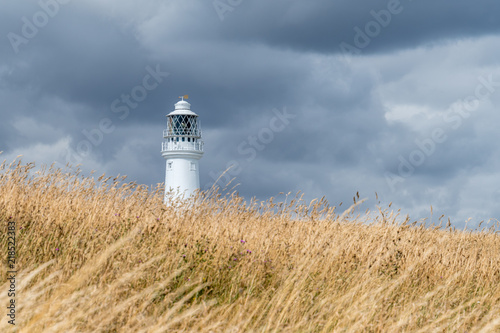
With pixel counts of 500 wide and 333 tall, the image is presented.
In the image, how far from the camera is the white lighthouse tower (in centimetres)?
3400

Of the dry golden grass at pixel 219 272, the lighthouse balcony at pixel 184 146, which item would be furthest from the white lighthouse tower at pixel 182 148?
the dry golden grass at pixel 219 272

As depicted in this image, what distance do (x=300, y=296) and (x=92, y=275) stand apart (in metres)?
1.91

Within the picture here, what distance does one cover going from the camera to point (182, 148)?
3431cm

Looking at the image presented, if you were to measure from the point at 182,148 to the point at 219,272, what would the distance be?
29.8 metres

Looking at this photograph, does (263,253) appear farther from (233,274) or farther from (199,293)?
(199,293)

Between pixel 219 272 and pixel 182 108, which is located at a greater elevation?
pixel 182 108

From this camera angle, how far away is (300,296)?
4613 millimetres

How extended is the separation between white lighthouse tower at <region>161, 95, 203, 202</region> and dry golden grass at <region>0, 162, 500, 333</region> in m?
26.5

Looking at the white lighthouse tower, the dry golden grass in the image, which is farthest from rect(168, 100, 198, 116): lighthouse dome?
the dry golden grass

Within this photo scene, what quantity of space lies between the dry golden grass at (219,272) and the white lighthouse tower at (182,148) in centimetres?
2654

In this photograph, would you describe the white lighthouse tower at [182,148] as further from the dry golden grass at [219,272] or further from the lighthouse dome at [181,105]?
the dry golden grass at [219,272]

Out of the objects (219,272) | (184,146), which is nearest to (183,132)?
(184,146)

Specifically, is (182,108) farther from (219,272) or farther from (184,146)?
(219,272)

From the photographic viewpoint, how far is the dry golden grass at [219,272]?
3.91 meters
